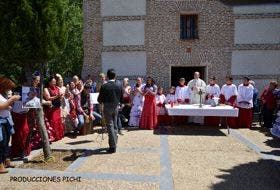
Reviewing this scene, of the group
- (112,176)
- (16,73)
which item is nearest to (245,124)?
(112,176)

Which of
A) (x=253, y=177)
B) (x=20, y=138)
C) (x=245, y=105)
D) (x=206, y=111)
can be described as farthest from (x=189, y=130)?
(x=20, y=138)

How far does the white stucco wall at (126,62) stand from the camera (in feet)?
53.3

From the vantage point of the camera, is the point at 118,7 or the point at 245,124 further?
the point at 118,7

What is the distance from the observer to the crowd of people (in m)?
7.62

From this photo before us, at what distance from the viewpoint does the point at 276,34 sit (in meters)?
15.9

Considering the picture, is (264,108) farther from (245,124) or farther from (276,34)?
(276,34)

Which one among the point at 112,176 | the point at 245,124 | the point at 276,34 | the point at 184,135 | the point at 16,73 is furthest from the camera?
the point at 16,73

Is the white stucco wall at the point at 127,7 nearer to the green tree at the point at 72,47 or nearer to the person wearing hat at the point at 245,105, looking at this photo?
the person wearing hat at the point at 245,105

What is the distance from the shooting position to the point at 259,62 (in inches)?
632

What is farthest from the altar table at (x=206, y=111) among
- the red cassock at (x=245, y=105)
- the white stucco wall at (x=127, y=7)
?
the white stucco wall at (x=127, y=7)

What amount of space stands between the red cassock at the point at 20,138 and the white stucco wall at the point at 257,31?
37.5ft

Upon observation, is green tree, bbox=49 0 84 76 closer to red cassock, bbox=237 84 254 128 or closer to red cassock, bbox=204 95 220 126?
red cassock, bbox=204 95 220 126

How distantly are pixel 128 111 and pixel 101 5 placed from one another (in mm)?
6073

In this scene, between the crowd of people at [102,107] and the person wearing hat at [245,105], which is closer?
the crowd of people at [102,107]
